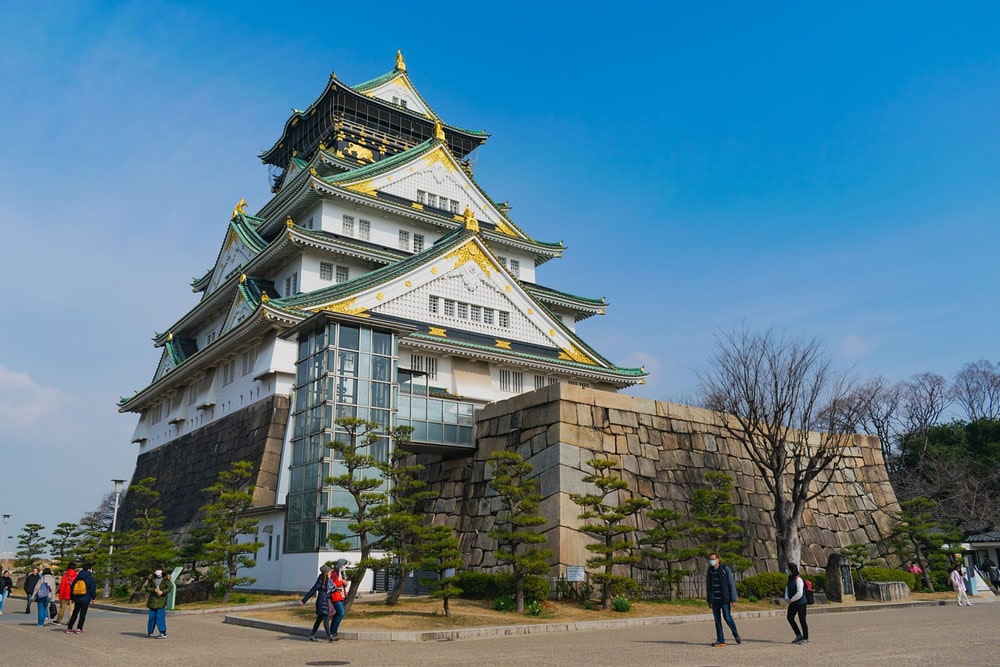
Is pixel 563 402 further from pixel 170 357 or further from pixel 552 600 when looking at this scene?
pixel 170 357

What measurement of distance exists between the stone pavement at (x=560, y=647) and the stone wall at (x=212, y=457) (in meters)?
10.3

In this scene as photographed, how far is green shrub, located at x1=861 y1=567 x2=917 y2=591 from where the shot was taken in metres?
24.0

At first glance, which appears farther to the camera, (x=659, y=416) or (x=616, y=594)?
(x=659, y=416)

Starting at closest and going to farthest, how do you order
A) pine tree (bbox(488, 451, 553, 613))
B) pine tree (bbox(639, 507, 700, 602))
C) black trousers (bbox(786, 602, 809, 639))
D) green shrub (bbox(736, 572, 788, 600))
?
black trousers (bbox(786, 602, 809, 639))
pine tree (bbox(488, 451, 553, 613))
pine tree (bbox(639, 507, 700, 602))
green shrub (bbox(736, 572, 788, 600))

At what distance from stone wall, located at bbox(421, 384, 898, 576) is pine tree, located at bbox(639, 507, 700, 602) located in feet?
5.58

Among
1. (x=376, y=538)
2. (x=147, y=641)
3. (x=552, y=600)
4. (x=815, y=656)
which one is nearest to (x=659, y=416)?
(x=552, y=600)

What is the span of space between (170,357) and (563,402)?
26.9m

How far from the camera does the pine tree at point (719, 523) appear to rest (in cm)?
2034

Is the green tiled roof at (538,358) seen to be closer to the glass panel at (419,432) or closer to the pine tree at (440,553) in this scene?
the glass panel at (419,432)

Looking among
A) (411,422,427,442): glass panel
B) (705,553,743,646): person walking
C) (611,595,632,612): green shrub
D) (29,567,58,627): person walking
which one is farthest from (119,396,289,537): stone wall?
(705,553,743,646): person walking

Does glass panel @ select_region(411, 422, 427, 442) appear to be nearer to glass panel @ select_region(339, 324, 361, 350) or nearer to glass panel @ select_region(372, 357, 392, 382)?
glass panel @ select_region(372, 357, 392, 382)

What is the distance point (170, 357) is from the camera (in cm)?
3972

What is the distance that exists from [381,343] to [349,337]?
110cm

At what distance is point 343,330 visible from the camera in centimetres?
2203
